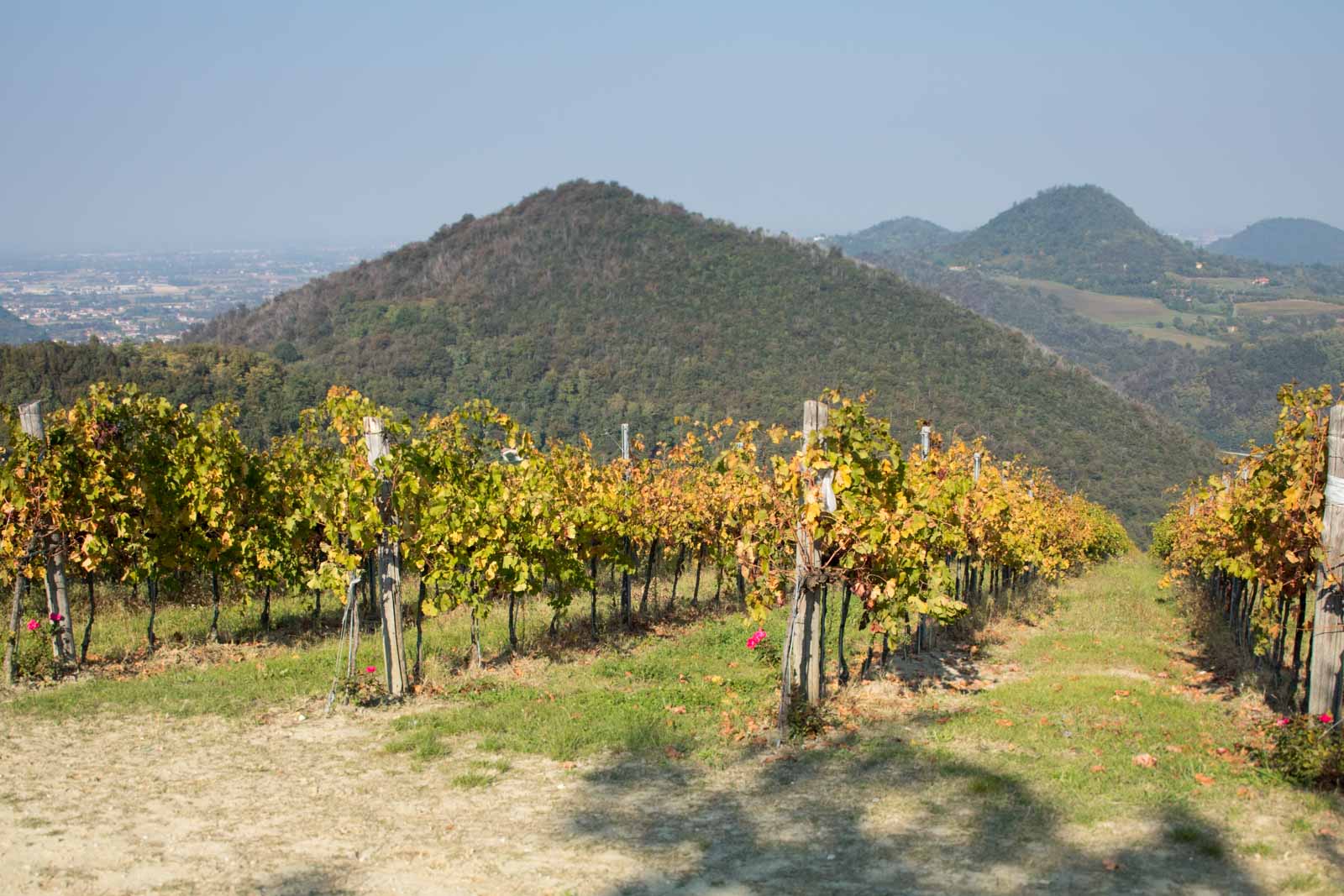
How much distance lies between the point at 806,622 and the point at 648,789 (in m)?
2.27

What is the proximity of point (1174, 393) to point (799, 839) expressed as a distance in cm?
10898

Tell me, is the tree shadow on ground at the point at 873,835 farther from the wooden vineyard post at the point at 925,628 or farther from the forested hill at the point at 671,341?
the forested hill at the point at 671,341

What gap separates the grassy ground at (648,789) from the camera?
531 cm

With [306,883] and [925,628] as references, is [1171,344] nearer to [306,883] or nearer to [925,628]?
[925,628]

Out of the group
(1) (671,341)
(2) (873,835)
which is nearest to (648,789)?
(2) (873,835)

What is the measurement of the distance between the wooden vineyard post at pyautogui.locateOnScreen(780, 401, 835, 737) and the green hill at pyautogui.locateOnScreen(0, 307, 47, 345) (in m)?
63.8

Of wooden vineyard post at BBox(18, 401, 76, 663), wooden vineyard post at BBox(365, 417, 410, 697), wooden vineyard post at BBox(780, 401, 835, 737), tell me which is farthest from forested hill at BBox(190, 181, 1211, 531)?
wooden vineyard post at BBox(780, 401, 835, 737)

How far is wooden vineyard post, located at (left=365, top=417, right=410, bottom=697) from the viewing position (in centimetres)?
913

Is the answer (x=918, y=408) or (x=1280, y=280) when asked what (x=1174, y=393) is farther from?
(x=1280, y=280)

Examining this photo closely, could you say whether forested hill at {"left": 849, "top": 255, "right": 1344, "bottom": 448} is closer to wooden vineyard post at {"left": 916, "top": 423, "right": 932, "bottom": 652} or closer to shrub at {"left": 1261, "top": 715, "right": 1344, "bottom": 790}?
wooden vineyard post at {"left": 916, "top": 423, "right": 932, "bottom": 652}

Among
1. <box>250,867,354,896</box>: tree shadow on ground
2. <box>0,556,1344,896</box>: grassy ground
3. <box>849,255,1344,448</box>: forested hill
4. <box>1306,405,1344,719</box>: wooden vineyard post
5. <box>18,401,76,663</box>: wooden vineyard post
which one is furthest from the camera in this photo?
<box>849,255,1344,448</box>: forested hill

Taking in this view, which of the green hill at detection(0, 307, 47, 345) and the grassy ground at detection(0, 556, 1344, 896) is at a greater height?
the green hill at detection(0, 307, 47, 345)

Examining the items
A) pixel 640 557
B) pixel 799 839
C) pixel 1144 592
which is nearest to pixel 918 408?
pixel 1144 592

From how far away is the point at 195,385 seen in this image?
36625 millimetres
